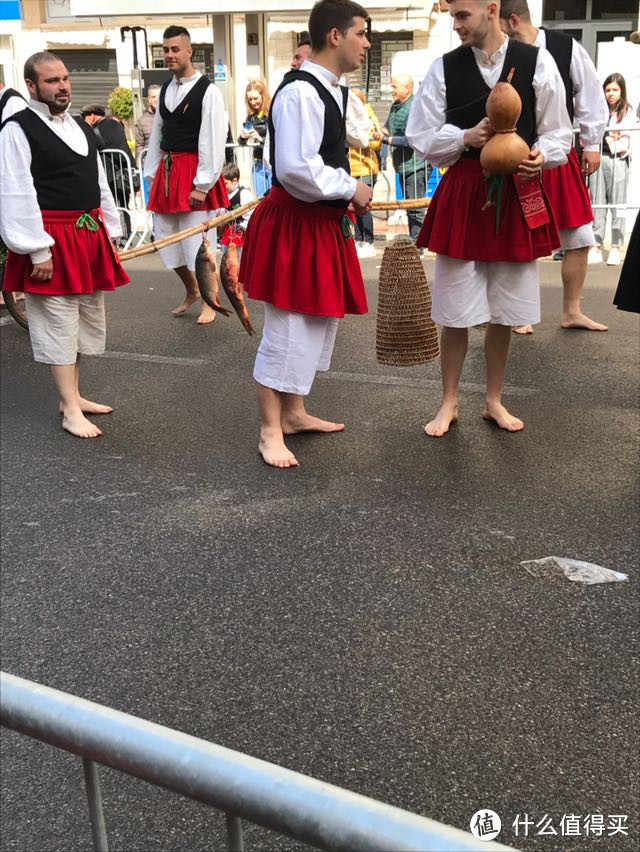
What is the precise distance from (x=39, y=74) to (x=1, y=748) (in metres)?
3.21

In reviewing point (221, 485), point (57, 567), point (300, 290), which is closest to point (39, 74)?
point (300, 290)

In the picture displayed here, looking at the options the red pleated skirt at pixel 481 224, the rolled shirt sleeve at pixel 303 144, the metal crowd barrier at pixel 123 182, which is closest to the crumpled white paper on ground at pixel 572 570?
the red pleated skirt at pixel 481 224

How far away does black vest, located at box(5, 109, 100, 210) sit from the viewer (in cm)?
486

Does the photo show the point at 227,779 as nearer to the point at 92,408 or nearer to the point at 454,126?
the point at 454,126

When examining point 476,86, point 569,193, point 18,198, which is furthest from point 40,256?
point 569,193

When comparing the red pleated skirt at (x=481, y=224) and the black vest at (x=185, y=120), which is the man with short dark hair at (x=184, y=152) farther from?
the red pleated skirt at (x=481, y=224)

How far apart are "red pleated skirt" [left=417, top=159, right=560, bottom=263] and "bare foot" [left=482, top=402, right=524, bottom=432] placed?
2.67 ft

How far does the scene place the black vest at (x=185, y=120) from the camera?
23.9 ft

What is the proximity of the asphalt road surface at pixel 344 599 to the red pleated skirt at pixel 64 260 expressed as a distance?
77cm

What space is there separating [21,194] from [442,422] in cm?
223

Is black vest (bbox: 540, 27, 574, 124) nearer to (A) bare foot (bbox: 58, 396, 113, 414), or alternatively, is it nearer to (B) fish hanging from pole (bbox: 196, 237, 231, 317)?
(B) fish hanging from pole (bbox: 196, 237, 231, 317)

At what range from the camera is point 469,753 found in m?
A: 2.60

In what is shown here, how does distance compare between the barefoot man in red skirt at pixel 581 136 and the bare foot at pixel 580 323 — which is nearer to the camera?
the barefoot man in red skirt at pixel 581 136

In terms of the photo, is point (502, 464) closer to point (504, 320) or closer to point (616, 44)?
point (504, 320)
